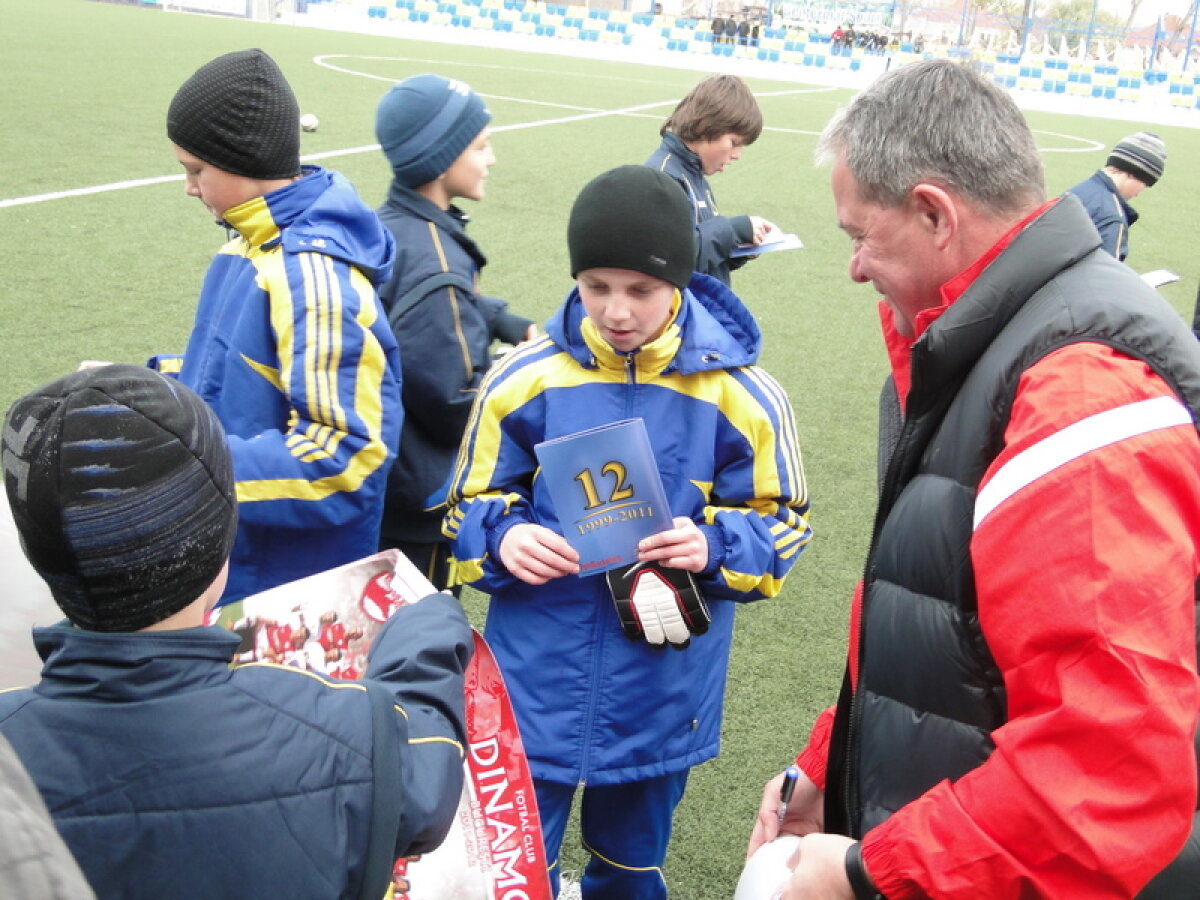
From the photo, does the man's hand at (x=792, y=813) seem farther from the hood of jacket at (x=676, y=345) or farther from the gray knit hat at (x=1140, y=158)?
the gray knit hat at (x=1140, y=158)

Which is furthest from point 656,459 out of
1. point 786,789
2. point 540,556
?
point 786,789

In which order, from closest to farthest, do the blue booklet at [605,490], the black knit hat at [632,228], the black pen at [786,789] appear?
the black pen at [786,789] < the blue booklet at [605,490] < the black knit hat at [632,228]

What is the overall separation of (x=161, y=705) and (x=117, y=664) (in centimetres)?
6

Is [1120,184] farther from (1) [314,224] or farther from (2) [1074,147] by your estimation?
(2) [1074,147]

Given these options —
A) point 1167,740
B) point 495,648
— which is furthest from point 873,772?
point 495,648

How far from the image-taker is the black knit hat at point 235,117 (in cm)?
237

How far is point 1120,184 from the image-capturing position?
7363 mm

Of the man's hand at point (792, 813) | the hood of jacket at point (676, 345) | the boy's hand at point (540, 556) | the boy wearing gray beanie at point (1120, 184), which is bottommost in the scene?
the boy wearing gray beanie at point (1120, 184)

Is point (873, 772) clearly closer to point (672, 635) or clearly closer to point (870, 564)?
point (870, 564)

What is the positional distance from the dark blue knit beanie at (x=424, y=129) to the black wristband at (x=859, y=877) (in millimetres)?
2125

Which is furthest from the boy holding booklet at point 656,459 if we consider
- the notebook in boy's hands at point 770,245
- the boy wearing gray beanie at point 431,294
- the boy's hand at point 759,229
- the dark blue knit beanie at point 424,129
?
the boy's hand at point 759,229

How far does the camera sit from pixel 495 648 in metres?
2.36

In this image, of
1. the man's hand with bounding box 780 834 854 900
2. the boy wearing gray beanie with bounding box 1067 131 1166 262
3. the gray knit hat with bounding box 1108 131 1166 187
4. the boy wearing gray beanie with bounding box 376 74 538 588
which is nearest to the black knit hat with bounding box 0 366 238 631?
the man's hand with bounding box 780 834 854 900

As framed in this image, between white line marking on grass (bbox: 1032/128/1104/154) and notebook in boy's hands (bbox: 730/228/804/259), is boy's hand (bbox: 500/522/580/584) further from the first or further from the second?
white line marking on grass (bbox: 1032/128/1104/154)
